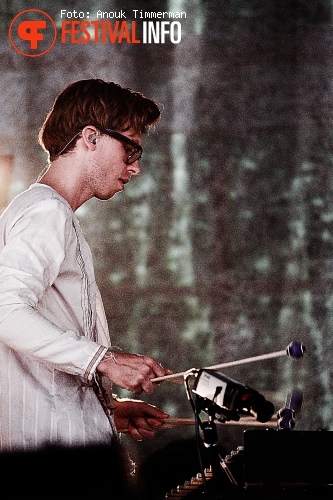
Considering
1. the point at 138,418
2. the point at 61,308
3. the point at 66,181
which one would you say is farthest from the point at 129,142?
the point at 138,418

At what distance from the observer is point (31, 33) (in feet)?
13.7

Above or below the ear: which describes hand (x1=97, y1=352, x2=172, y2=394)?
below

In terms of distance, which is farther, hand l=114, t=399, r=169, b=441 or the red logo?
the red logo

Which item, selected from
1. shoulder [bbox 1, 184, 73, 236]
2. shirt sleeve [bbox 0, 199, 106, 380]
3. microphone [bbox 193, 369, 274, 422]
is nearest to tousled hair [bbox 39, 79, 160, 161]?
shoulder [bbox 1, 184, 73, 236]

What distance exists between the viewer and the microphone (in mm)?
1709

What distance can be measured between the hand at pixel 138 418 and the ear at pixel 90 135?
942mm

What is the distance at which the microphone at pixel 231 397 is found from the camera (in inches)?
67.3

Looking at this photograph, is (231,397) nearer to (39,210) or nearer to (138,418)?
(39,210)

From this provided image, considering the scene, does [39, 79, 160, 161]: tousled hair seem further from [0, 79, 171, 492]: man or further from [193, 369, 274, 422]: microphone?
[193, 369, 274, 422]: microphone

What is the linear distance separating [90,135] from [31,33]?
1.87 meters

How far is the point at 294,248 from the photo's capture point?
13.2 ft

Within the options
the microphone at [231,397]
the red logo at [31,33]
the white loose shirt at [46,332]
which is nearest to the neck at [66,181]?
the white loose shirt at [46,332]

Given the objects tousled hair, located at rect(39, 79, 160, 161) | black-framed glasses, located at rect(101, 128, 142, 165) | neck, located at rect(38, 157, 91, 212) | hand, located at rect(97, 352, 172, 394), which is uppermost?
tousled hair, located at rect(39, 79, 160, 161)

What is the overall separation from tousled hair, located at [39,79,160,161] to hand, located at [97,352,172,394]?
836 millimetres
